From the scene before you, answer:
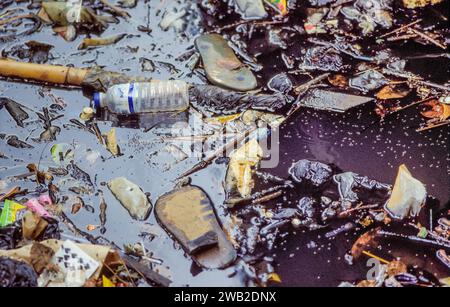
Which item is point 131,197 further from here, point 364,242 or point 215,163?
point 364,242

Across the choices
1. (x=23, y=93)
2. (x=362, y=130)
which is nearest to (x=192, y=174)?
(x=362, y=130)

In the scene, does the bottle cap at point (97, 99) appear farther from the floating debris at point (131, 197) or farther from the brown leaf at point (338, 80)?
the brown leaf at point (338, 80)

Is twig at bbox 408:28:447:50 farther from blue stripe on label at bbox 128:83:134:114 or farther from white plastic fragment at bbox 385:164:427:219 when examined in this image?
blue stripe on label at bbox 128:83:134:114

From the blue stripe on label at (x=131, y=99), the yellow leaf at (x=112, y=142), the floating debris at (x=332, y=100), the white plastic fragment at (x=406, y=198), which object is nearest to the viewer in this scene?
the white plastic fragment at (x=406, y=198)

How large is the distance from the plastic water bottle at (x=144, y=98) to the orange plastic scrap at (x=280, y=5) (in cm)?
119

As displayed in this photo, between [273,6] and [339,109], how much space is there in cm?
118

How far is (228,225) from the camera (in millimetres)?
2783

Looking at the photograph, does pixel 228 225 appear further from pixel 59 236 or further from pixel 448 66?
pixel 448 66

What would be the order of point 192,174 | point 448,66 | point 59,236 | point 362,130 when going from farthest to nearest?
point 448,66 < point 362,130 < point 192,174 < point 59,236

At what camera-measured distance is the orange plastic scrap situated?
3936mm

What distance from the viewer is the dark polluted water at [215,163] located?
2.68 metres

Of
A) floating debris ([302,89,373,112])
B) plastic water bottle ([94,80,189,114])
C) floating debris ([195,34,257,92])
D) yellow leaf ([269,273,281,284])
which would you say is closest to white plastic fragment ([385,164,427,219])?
floating debris ([302,89,373,112])

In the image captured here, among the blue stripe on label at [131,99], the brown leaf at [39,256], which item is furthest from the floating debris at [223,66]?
the brown leaf at [39,256]

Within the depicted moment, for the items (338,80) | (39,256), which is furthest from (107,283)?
(338,80)
